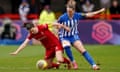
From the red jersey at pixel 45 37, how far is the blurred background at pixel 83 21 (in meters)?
13.7

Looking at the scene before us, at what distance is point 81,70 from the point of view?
16.6 metres

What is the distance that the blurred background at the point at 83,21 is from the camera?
101 feet

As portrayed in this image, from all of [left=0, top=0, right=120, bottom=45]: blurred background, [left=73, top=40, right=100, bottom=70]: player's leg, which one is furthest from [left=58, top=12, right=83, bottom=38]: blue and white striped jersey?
[left=0, top=0, right=120, bottom=45]: blurred background

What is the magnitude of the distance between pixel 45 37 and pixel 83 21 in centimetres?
1451

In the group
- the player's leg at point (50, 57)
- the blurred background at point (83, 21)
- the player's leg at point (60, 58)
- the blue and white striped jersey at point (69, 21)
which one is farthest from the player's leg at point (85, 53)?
the blurred background at point (83, 21)

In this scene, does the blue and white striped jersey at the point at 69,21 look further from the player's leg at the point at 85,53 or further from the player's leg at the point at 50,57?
the player's leg at the point at 50,57

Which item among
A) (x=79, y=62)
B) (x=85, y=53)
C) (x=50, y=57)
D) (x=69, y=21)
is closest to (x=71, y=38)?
(x=69, y=21)

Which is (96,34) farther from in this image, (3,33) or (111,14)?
(3,33)

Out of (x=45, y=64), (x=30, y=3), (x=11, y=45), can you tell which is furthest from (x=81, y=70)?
(x=30, y=3)

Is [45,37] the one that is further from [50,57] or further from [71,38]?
[71,38]

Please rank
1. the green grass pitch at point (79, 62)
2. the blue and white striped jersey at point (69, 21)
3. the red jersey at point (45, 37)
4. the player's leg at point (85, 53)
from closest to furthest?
the player's leg at point (85, 53) → the red jersey at point (45, 37) → the green grass pitch at point (79, 62) → the blue and white striped jersey at point (69, 21)

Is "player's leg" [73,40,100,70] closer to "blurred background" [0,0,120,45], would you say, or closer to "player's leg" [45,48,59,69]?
"player's leg" [45,48,59,69]

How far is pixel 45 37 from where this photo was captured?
1694 centimetres

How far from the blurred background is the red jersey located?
13.7m
